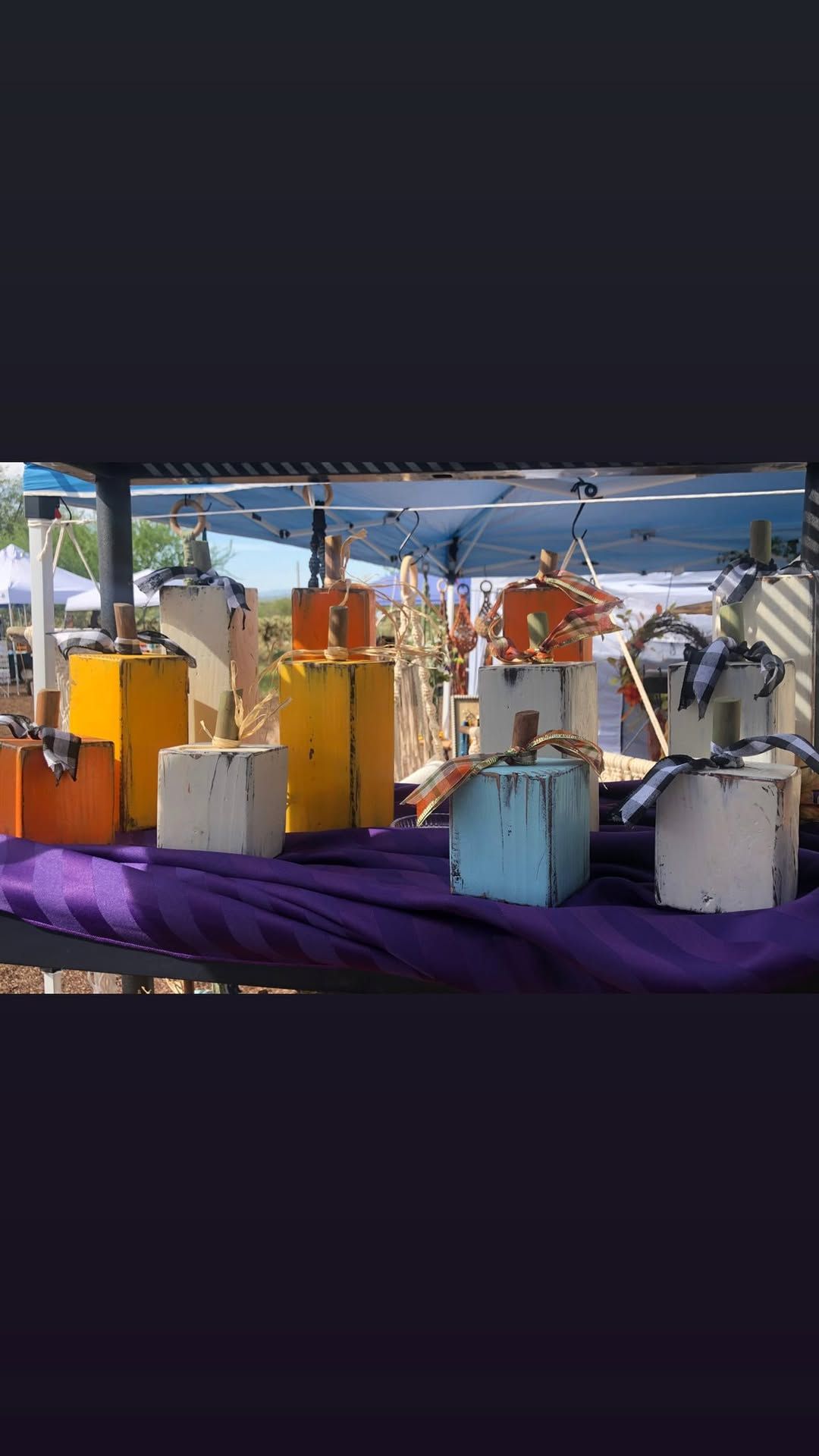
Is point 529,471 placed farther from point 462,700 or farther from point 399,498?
point 399,498

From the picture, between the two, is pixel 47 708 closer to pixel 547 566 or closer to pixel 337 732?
pixel 337 732

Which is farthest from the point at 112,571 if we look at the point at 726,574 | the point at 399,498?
the point at 399,498

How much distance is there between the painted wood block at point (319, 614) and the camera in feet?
3.99

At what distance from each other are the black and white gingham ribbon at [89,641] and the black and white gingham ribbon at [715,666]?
23.3 inches

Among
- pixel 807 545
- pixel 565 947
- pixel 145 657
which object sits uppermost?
pixel 807 545

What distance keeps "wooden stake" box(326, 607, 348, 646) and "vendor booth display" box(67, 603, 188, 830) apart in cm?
16

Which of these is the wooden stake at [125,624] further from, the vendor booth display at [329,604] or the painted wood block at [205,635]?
the vendor booth display at [329,604]

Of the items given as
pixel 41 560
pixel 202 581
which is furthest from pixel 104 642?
pixel 41 560

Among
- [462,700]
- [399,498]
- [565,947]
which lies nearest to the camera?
[565,947]

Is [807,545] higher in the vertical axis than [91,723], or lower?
higher

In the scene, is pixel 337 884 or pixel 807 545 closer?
pixel 337 884

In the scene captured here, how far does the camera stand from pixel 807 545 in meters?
1.11

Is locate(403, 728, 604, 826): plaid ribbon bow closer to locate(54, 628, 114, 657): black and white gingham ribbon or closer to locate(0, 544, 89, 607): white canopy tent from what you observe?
locate(54, 628, 114, 657): black and white gingham ribbon

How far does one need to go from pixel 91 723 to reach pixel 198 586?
19 cm
